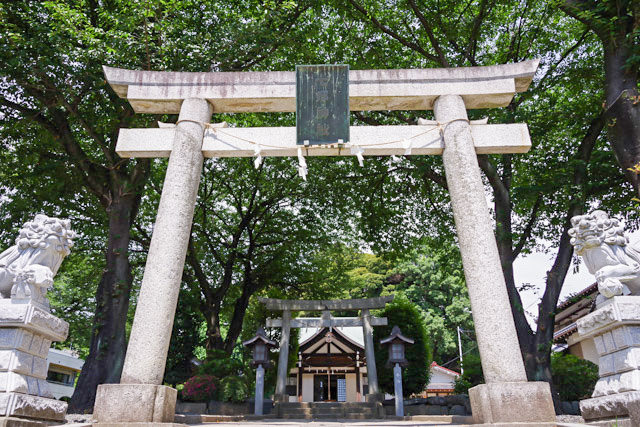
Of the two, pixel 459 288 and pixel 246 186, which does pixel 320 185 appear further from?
pixel 459 288

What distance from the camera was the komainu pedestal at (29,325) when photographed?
3787 mm

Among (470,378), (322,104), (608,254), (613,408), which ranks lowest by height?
(613,408)

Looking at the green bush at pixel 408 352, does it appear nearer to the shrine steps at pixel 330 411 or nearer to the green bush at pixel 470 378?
the shrine steps at pixel 330 411

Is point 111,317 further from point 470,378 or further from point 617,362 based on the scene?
point 470,378

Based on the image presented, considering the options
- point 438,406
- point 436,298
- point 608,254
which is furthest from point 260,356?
point 436,298

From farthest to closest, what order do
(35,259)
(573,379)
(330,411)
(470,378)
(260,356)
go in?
(330,411) → (260,356) → (470,378) → (573,379) → (35,259)

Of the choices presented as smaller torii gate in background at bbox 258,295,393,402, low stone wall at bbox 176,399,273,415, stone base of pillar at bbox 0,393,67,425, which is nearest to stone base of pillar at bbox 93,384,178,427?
stone base of pillar at bbox 0,393,67,425

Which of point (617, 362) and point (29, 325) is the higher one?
point (29, 325)

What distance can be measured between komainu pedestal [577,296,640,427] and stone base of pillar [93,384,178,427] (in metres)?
4.34

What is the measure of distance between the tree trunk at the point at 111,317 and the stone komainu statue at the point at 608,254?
8585mm

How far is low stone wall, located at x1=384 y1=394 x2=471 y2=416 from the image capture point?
35.3 ft

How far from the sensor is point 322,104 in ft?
20.4

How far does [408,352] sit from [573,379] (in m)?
6.94

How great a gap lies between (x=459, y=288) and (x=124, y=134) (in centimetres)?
2540
